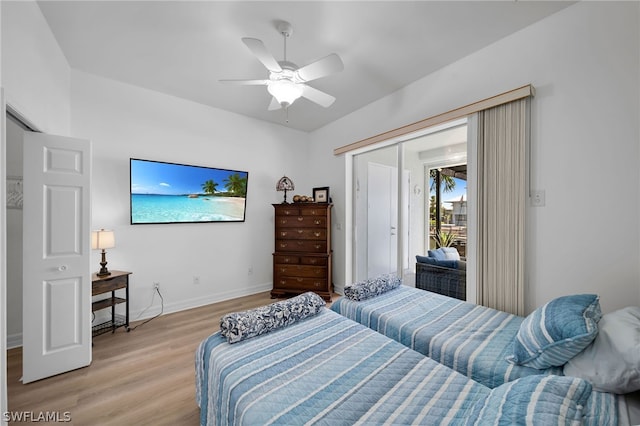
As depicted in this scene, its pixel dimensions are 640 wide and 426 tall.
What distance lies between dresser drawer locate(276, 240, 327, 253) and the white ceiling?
2080mm

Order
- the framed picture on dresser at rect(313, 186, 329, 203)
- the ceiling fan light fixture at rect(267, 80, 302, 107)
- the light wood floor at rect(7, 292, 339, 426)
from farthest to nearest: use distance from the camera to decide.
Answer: the framed picture on dresser at rect(313, 186, 329, 203)
the ceiling fan light fixture at rect(267, 80, 302, 107)
the light wood floor at rect(7, 292, 339, 426)

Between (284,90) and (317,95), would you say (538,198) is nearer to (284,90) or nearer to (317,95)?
(317,95)

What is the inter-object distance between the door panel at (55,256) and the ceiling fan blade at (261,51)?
1700mm

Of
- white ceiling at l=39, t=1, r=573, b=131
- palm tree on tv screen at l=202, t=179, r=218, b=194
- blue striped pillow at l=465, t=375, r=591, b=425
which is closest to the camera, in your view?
blue striped pillow at l=465, t=375, r=591, b=425

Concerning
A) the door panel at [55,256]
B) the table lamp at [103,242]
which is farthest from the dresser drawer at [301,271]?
the door panel at [55,256]

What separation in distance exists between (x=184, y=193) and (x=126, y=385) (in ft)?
6.88

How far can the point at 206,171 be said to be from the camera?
343 cm

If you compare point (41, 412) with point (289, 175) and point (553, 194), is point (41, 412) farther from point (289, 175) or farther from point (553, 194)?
point (553, 194)

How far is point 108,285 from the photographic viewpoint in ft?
8.35

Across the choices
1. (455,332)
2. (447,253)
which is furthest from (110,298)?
(447,253)

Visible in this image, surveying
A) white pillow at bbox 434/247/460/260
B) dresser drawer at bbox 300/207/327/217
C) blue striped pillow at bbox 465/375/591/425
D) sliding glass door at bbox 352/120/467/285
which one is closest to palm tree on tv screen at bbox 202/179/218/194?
dresser drawer at bbox 300/207/327/217

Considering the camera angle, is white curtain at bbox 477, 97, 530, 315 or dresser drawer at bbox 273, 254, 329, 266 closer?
white curtain at bbox 477, 97, 530, 315

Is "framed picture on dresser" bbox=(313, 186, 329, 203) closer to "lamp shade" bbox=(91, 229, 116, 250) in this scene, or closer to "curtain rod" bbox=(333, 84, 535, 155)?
"curtain rod" bbox=(333, 84, 535, 155)

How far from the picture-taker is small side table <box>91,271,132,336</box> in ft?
8.15
